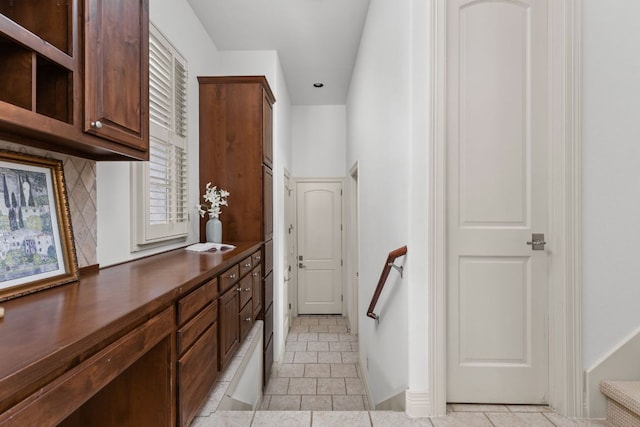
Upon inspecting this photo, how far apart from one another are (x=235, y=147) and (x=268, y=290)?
1.44m

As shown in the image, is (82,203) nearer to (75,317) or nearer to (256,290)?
(75,317)

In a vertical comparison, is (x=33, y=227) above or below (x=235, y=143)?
below

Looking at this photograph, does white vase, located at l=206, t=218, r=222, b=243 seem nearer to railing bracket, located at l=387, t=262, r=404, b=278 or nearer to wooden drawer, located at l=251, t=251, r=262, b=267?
wooden drawer, located at l=251, t=251, r=262, b=267

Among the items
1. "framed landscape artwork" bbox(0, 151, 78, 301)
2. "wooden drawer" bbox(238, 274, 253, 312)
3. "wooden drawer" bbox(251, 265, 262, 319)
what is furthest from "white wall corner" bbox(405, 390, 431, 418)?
"framed landscape artwork" bbox(0, 151, 78, 301)

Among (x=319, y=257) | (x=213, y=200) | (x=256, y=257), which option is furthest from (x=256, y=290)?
(x=319, y=257)

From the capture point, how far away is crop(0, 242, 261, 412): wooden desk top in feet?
2.16

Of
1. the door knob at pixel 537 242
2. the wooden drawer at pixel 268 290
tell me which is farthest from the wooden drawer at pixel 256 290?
the door knob at pixel 537 242

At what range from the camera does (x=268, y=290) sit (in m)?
3.41

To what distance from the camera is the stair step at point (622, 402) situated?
152 centimetres

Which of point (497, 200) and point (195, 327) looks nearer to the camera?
point (195, 327)

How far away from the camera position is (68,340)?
757 mm

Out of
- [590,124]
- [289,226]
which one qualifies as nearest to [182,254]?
[590,124]

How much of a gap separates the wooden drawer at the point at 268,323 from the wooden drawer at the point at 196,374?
4.83 ft

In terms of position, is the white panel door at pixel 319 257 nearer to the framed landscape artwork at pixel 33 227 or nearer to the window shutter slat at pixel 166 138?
the window shutter slat at pixel 166 138
